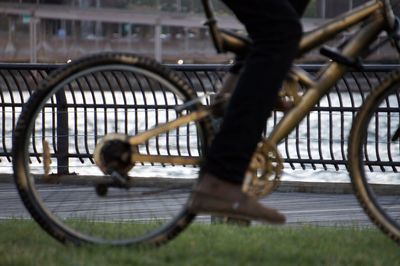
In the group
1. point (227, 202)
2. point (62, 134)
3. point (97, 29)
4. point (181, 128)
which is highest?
point (181, 128)

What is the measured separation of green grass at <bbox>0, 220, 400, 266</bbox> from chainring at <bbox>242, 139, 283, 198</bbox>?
0.73 ft

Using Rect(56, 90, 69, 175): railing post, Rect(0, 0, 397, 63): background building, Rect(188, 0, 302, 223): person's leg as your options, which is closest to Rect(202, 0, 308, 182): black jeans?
Rect(188, 0, 302, 223): person's leg

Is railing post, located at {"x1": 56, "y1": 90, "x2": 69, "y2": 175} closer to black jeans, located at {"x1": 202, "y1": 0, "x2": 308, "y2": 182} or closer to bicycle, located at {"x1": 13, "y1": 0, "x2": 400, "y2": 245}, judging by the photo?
bicycle, located at {"x1": 13, "y1": 0, "x2": 400, "y2": 245}

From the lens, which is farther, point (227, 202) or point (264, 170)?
point (264, 170)

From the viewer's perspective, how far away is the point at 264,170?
434 centimetres

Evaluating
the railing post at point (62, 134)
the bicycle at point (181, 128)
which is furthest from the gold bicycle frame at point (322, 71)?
the railing post at point (62, 134)

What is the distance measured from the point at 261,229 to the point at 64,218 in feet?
3.29

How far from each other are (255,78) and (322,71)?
1.41 ft

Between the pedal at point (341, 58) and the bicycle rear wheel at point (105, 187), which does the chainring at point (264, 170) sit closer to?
the bicycle rear wheel at point (105, 187)

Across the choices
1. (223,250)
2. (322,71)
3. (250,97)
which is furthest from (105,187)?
(322,71)

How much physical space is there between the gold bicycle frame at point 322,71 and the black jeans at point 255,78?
0.16m

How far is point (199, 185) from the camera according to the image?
167 inches

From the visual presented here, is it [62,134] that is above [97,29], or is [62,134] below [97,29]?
above

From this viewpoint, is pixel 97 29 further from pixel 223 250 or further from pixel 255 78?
pixel 255 78
